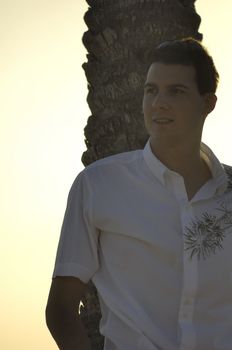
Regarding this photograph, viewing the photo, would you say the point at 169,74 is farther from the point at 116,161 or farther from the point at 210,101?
the point at 116,161

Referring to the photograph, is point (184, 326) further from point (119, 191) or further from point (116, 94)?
point (116, 94)

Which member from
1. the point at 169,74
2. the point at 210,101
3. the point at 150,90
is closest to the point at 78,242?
the point at 150,90

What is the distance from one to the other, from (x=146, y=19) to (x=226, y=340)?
2.81 m

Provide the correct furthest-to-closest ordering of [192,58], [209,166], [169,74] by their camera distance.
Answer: [209,166] < [192,58] < [169,74]

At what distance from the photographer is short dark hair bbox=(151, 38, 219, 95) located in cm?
487

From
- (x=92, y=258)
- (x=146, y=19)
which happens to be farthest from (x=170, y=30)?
(x=92, y=258)

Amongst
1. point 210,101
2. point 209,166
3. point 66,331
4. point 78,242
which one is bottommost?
point 66,331

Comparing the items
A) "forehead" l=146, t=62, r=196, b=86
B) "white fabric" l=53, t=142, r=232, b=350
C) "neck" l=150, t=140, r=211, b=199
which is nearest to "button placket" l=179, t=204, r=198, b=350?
"white fabric" l=53, t=142, r=232, b=350

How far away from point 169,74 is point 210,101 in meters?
0.38

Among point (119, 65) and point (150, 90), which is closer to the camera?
point (150, 90)

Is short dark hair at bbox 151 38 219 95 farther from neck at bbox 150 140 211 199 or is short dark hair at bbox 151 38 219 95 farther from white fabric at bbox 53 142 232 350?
white fabric at bbox 53 142 232 350

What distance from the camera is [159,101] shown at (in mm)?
4703

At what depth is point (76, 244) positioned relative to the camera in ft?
15.1

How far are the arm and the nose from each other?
88cm
